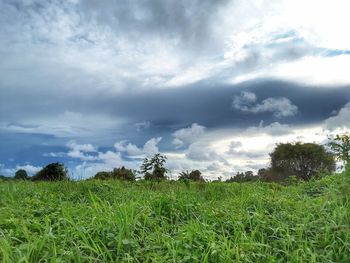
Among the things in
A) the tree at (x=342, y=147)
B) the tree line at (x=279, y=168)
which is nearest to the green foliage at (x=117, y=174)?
the tree line at (x=279, y=168)

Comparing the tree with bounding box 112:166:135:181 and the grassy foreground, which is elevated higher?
the tree with bounding box 112:166:135:181

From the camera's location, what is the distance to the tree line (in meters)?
9.14

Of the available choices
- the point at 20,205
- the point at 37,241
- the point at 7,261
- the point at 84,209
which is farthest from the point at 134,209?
the point at 20,205

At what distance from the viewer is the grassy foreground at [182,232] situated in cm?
422

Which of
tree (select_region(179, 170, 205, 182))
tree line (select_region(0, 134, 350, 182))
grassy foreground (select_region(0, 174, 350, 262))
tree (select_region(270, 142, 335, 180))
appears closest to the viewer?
grassy foreground (select_region(0, 174, 350, 262))

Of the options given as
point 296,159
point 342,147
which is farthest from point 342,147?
point 296,159

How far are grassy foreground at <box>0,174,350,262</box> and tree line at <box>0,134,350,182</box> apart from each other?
1.66m

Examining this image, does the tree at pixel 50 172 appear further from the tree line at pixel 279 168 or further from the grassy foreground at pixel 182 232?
the grassy foreground at pixel 182 232

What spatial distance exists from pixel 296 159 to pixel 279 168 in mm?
875

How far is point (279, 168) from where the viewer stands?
21484 millimetres

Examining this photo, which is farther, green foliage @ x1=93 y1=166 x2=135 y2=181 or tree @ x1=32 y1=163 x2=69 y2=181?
green foliage @ x1=93 y1=166 x2=135 y2=181

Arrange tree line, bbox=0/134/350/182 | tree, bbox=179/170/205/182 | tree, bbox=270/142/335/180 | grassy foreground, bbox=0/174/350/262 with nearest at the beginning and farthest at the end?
grassy foreground, bbox=0/174/350/262 → tree line, bbox=0/134/350/182 → tree, bbox=179/170/205/182 → tree, bbox=270/142/335/180

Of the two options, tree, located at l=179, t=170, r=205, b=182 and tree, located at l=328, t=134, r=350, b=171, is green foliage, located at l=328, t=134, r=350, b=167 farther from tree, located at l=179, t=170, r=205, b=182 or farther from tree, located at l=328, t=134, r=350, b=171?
tree, located at l=179, t=170, r=205, b=182

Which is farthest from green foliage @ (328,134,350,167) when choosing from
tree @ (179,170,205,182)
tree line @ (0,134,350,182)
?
tree @ (179,170,205,182)
